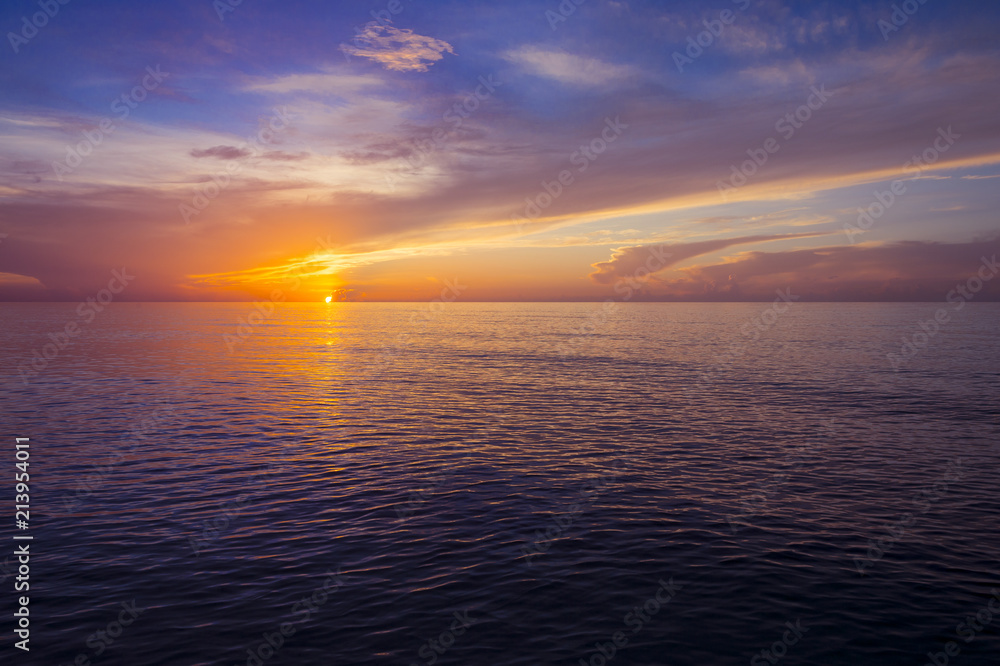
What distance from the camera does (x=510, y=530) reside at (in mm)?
22234

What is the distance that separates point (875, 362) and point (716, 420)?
53.0 meters

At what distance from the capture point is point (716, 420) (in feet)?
143

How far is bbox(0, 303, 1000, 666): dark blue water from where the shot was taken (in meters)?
15.1

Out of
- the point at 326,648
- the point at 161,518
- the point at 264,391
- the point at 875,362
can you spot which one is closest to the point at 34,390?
the point at 264,391

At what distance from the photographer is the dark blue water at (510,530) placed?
15.1 meters

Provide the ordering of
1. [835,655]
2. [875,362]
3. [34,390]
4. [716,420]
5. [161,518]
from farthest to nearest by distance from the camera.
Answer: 1. [875,362]
2. [34,390]
3. [716,420]
4. [161,518]
5. [835,655]

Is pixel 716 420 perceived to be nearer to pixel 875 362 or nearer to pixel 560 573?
pixel 560 573

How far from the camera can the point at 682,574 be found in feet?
61.2

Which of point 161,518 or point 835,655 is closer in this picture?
point 835,655

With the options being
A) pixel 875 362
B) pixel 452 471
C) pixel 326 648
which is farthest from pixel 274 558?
pixel 875 362

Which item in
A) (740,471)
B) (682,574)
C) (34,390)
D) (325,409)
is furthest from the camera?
(34,390)

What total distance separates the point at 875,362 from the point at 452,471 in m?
75.6

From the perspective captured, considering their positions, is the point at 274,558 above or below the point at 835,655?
above

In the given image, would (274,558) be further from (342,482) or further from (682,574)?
(682,574)
